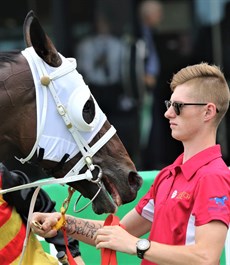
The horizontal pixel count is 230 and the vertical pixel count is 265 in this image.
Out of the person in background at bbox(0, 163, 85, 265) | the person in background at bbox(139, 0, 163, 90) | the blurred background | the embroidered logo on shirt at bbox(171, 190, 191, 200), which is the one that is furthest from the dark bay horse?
the person in background at bbox(139, 0, 163, 90)

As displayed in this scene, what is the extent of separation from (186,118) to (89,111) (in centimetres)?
48

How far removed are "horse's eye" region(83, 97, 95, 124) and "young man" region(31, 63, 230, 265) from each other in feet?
1.22

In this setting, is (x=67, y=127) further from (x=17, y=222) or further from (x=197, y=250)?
(x=197, y=250)

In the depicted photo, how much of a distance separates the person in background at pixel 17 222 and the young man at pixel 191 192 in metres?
0.22

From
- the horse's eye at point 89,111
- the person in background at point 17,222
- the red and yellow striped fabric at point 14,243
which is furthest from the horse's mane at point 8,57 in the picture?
the red and yellow striped fabric at point 14,243

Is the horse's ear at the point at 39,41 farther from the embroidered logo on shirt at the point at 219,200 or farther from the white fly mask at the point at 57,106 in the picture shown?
the embroidered logo on shirt at the point at 219,200

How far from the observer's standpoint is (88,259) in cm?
454

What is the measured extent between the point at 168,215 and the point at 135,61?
5982mm

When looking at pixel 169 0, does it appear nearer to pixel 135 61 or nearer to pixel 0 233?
pixel 135 61

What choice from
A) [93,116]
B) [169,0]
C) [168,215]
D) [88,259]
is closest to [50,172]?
[93,116]

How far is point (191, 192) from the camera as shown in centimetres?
330

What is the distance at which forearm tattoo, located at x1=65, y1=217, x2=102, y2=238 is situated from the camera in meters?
3.71

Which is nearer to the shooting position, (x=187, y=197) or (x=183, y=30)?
(x=187, y=197)

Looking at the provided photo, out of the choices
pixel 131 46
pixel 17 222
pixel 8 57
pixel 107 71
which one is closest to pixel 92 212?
pixel 17 222
